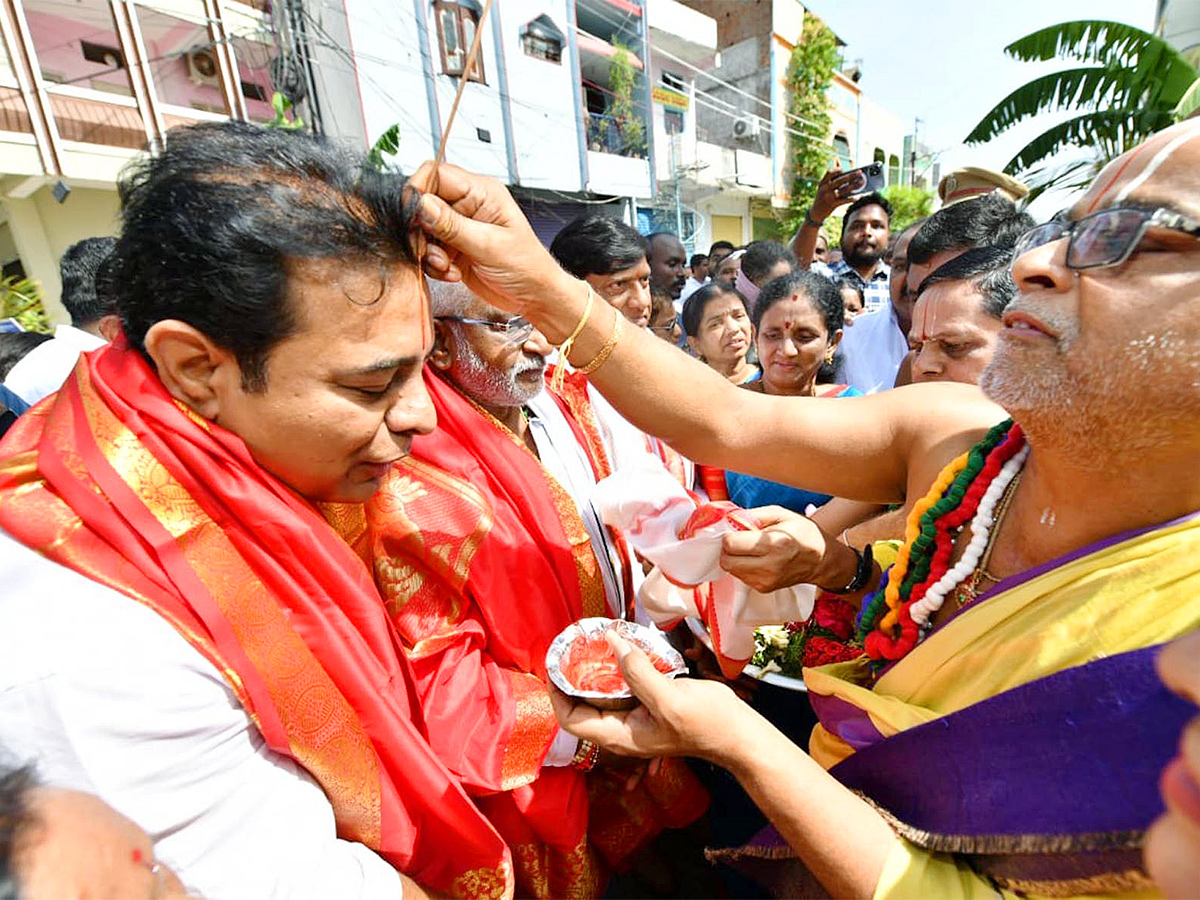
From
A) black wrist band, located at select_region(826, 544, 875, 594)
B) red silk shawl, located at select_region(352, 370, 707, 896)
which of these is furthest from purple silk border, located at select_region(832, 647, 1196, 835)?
red silk shawl, located at select_region(352, 370, 707, 896)

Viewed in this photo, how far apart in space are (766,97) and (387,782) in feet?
93.4

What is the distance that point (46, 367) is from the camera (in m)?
3.64

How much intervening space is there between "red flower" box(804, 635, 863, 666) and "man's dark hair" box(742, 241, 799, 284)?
450 centimetres

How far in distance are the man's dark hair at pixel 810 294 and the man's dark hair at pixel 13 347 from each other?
4894mm

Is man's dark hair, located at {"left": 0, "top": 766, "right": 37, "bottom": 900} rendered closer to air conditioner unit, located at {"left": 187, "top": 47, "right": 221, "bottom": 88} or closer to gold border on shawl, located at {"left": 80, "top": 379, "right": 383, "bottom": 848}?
gold border on shawl, located at {"left": 80, "top": 379, "right": 383, "bottom": 848}

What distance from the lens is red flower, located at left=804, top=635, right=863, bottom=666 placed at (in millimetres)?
1789

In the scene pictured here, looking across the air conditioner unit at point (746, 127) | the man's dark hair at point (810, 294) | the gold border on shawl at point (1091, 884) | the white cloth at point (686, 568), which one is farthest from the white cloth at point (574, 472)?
the air conditioner unit at point (746, 127)

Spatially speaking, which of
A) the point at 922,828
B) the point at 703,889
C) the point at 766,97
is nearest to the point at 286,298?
the point at 922,828

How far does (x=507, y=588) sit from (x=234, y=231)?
1130 millimetres

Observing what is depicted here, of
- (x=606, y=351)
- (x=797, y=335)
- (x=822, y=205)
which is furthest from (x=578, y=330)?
(x=822, y=205)

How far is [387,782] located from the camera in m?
1.37

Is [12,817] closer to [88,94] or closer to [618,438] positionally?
[618,438]

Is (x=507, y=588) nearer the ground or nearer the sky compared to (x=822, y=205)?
nearer the ground

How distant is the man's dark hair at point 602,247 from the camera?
145 inches
